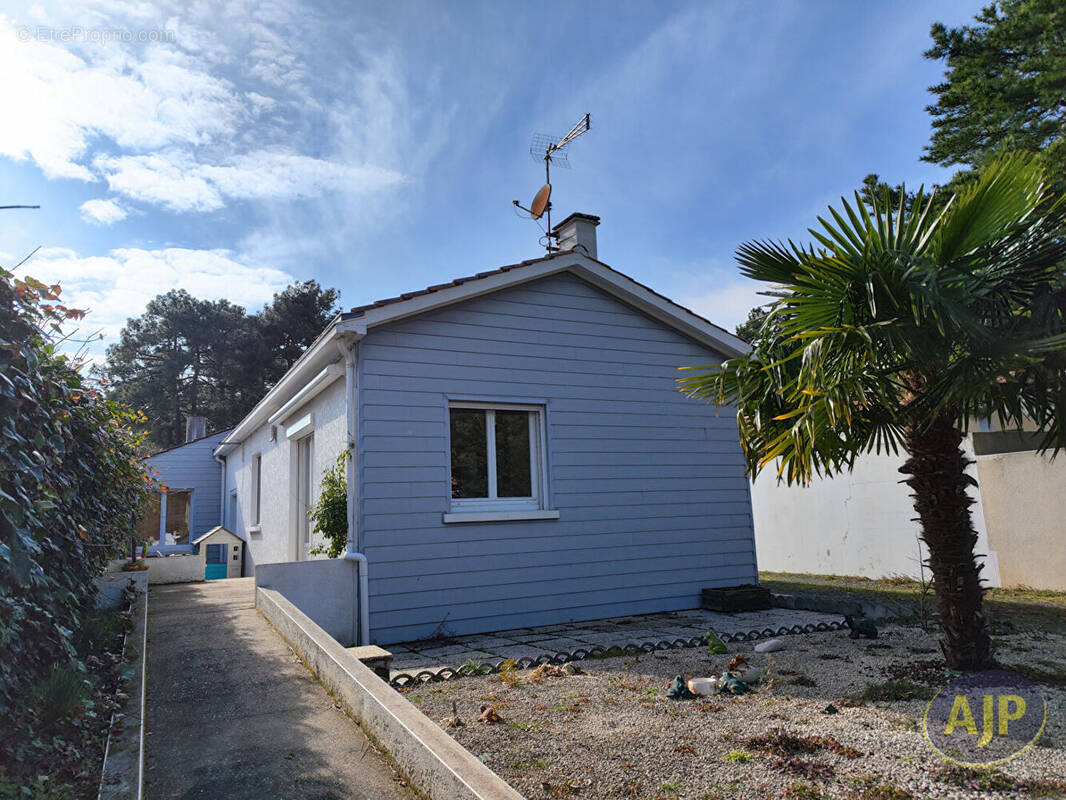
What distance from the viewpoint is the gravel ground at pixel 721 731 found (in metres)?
2.87

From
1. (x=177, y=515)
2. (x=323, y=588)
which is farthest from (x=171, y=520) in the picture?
(x=323, y=588)

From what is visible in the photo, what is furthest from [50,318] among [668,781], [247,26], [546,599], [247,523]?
[247,523]

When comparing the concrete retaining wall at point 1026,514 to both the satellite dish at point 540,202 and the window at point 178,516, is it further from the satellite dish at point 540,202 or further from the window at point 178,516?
the window at point 178,516

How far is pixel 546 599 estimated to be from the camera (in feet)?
25.8

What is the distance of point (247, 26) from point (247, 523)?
10381mm

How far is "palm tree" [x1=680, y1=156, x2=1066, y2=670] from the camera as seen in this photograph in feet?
13.1

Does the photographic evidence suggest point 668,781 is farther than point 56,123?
No

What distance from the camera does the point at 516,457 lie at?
812 centimetres

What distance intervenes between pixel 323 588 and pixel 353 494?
1.00m

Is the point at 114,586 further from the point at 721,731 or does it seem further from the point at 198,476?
the point at 198,476

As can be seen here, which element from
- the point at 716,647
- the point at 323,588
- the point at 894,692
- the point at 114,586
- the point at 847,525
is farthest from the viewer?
the point at 847,525

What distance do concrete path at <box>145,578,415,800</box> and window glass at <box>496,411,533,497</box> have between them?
3.29 metres

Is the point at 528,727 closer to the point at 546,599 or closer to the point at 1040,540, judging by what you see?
the point at 546,599

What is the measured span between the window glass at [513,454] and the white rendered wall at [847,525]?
557 centimetres
